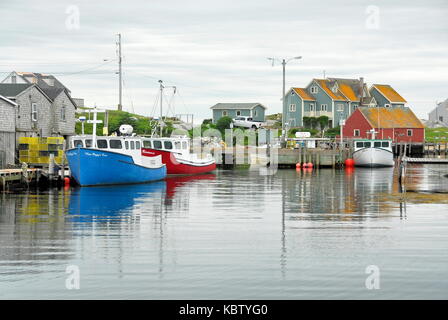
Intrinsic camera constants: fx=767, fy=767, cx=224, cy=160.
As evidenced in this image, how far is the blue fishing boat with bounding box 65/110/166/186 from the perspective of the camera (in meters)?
44.2

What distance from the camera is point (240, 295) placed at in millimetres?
16047

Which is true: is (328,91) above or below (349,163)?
A: above

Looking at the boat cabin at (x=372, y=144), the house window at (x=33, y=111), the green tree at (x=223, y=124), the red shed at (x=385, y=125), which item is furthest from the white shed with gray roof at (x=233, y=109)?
the house window at (x=33, y=111)

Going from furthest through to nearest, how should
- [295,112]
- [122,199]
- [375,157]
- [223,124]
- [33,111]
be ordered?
1. [295,112]
2. [223,124]
3. [375,157]
4. [33,111]
5. [122,199]

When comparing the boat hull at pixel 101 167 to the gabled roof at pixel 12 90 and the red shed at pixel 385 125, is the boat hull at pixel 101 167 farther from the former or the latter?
the red shed at pixel 385 125

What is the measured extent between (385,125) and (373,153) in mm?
31859

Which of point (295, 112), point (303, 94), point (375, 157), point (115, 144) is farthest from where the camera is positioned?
point (295, 112)

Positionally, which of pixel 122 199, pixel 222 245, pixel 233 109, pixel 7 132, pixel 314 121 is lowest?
pixel 222 245

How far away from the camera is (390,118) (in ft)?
366

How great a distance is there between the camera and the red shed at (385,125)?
10906 centimetres

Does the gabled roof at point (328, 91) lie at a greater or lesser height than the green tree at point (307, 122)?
greater

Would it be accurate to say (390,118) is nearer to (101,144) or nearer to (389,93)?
(389,93)

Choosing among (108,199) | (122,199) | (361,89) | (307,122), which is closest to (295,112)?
(307,122)

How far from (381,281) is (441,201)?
21212mm
